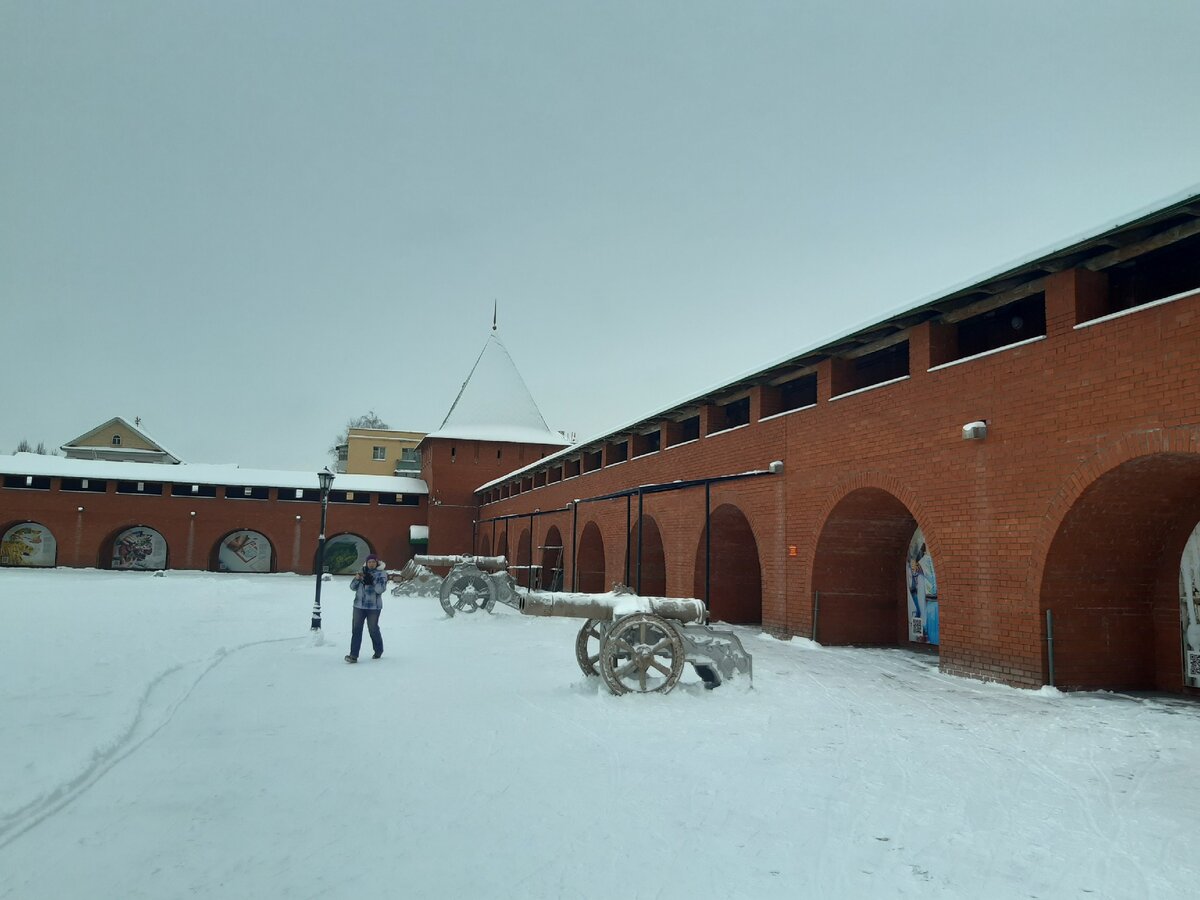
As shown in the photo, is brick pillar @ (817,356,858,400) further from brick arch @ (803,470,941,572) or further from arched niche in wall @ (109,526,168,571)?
arched niche in wall @ (109,526,168,571)

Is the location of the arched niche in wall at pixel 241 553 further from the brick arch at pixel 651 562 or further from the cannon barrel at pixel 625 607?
the cannon barrel at pixel 625 607

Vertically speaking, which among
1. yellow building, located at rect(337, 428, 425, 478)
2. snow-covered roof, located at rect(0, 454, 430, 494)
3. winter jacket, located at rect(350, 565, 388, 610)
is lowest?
winter jacket, located at rect(350, 565, 388, 610)

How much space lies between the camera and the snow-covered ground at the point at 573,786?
3.42 meters

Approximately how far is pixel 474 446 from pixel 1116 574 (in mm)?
31142

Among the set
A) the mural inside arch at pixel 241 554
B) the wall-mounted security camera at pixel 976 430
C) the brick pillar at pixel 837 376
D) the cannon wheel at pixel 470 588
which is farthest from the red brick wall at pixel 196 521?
the wall-mounted security camera at pixel 976 430

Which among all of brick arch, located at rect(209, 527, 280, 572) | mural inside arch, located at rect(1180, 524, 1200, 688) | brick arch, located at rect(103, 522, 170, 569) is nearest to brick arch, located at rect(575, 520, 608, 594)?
mural inside arch, located at rect(1180, 524, 1200, 688)

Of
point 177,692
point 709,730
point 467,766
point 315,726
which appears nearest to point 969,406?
point 709,730

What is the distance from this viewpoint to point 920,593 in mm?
11391

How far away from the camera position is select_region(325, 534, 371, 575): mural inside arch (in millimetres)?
36656

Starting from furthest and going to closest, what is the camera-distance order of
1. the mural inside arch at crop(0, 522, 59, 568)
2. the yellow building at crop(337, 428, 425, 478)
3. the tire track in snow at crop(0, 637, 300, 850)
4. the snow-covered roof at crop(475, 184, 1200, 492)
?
1. the yellow building at crop(337, 428, 425, 478)
2. the mural inside arch at crop(0, 522, 59, 568)
3. the snow-covered roof at crop(475, 184, 1200, 492)
4. the tire track in snow at crop(0, 637, 300, 850)

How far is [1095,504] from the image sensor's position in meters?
7.39

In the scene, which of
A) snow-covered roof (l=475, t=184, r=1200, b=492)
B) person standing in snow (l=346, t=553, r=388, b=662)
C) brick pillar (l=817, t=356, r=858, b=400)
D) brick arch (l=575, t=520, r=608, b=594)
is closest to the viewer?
snow-covered roof (l=475, t=184, r=1200, b=492)

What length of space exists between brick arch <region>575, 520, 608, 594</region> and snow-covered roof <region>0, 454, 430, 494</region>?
16.4 metres

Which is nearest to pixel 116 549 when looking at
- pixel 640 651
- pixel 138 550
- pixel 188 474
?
pixel 138 550
